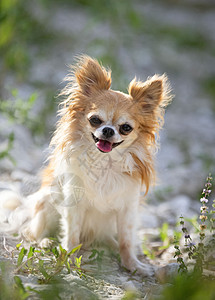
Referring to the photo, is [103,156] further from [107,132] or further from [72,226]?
[72,226]

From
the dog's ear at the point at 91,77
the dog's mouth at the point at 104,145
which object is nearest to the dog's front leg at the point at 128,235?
the dog's mouth at the point at 104,145

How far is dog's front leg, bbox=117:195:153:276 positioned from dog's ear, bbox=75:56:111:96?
103 cm

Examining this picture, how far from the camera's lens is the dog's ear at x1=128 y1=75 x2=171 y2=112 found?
3.43 m

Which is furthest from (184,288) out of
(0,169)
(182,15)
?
(182,15)

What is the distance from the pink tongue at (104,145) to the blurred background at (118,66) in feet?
3.64

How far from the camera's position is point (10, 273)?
2617 millimetres

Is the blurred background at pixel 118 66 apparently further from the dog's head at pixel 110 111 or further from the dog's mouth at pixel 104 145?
the dog's mouth at pixel 104 145

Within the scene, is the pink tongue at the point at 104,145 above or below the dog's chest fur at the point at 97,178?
above

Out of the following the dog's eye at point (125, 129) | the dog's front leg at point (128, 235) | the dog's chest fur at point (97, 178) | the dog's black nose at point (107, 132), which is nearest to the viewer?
the dog's black nose at point (107, 132)

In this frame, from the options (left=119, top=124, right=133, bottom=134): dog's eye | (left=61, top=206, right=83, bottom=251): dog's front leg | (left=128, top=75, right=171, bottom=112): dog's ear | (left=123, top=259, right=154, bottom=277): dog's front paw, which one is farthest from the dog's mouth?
(left=123, top=259, right=154, bottom=277): dog's front paw

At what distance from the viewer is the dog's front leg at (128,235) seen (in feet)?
11.4

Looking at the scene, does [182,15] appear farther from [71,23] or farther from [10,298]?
[10,298]

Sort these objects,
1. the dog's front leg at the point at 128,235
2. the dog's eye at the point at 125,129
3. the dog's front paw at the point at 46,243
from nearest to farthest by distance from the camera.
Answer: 1. the dog's eye at the point at 125,129
2. the dog's front leg at the point at 128,235
3. the dog's front paw at the point at 46,243

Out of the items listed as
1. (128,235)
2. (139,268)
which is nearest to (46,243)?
(128,235)
